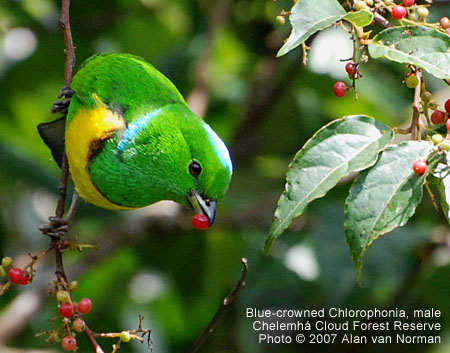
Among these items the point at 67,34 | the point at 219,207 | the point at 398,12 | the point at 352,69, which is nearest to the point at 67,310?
the point at 67,34

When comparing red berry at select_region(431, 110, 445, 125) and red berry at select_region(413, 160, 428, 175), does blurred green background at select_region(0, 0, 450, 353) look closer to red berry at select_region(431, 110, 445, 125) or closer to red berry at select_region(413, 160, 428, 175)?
red berry at select_region(431, 110, 445, 125)

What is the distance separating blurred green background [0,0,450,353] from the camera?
4410 millimetres

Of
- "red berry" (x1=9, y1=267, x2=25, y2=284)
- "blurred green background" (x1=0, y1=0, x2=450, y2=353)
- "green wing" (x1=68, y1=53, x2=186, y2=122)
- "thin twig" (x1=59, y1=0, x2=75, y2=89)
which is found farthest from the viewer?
"blurred green background" (x1=0, y1=0, x2=450, y2=353)

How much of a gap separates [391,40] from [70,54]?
1291mm

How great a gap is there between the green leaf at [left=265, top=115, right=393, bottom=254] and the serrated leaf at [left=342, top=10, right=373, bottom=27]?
314mm

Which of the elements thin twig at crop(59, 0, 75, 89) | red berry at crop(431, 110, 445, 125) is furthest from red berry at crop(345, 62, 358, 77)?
thin twig at crop(59, 0, 75, 89)

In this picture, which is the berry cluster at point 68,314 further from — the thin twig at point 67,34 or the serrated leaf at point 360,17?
the serrated leaf at point 360,17

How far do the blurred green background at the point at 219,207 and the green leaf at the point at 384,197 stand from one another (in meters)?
1.78

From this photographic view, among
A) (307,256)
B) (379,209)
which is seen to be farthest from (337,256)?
(379,209)

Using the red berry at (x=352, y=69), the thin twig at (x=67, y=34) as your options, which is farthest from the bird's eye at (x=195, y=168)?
the red berry at (x=352, y=69)

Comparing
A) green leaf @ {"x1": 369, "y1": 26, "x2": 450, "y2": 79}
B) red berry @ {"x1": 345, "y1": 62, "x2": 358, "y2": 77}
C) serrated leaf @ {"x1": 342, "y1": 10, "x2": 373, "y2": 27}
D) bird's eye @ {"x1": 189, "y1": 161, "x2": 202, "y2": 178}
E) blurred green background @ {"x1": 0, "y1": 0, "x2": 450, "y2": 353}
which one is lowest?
blurred green background @ {"x1": 0, "y1": 0, "x2": 450, "y2": 353}

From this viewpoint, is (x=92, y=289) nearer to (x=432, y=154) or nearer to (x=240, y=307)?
(x=240, y=307)

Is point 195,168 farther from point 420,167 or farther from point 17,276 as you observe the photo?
point 420,167

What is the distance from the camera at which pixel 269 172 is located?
5316 millimetres
